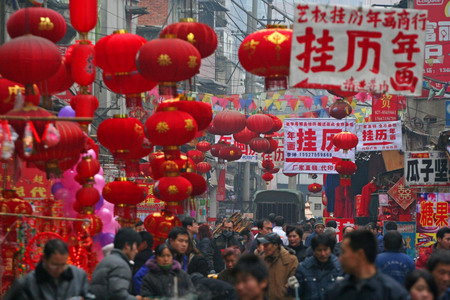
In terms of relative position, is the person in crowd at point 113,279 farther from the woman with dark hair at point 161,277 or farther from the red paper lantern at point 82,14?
the red paper lantern at point 82,14

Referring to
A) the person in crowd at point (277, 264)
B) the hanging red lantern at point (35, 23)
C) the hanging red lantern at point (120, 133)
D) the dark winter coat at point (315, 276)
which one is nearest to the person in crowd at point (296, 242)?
the person in crowd at point (277, 264)

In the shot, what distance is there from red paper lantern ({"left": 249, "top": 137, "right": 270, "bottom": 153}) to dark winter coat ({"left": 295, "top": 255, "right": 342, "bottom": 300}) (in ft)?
49.1

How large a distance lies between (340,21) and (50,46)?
3.42 meters

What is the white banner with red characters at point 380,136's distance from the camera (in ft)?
96.3

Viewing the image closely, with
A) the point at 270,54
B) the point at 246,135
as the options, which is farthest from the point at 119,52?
the point at 246,135

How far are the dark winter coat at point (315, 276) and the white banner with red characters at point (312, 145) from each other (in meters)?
19.1

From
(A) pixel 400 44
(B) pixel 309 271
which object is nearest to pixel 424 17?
(A) pixel 400 44

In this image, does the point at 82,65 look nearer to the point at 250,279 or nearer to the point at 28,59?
the point at 28,59

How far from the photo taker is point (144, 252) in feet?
40.2

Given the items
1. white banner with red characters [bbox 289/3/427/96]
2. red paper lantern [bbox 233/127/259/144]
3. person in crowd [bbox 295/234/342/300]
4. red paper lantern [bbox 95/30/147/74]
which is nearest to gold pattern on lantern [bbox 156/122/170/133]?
red paper lantern [bbox 95/30/147/74]

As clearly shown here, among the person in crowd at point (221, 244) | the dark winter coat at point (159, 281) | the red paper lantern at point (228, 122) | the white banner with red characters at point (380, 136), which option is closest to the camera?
the dark winter coat at point (159, 281)

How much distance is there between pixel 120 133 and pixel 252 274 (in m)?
6.34

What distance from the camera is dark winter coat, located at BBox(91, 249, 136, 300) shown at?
373 inches

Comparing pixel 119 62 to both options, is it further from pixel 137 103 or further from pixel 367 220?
pixel 367 220
